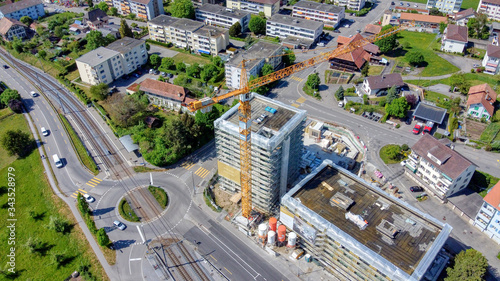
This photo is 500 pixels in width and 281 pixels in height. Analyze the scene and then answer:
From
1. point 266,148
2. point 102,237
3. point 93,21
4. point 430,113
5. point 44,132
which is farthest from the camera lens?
point 93,21

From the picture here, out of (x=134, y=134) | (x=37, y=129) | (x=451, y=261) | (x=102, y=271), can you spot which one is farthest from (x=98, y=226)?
(x=451, y=261)

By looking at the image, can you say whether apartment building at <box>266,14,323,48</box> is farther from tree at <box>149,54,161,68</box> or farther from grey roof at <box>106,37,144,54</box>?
grey roof at <box>106,37,144,54</box>

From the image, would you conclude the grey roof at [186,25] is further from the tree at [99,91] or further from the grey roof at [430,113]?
the grey roof at [430,113]

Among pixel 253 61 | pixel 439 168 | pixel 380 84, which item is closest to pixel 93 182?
pixel 253 61

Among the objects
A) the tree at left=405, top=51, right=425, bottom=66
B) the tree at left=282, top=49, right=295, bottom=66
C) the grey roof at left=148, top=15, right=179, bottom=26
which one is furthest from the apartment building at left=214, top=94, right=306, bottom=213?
the grey roof at left=148, top=15, right=179, bottom=26

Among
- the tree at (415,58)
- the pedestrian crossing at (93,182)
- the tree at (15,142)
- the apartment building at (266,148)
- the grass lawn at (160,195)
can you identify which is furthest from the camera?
the tree at (415,58)

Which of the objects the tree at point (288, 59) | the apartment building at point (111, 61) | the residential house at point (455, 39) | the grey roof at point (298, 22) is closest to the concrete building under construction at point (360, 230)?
the tree at point (288, 59)

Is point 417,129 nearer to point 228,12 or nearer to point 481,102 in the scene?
point 481,102
